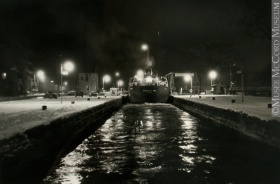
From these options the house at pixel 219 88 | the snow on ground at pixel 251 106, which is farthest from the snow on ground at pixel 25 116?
the house at pixel 219 88

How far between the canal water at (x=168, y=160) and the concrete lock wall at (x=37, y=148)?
678 mm

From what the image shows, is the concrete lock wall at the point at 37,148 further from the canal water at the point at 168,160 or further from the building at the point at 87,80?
the building at the point at 87,80

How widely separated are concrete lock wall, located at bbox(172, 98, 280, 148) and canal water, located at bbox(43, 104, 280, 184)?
0.48 m

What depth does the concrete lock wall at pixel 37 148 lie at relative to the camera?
31.9 feet

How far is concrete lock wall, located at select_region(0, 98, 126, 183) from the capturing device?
9730mm

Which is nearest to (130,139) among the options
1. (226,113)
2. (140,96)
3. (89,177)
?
(89,177)

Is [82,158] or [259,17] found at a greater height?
[259,17]

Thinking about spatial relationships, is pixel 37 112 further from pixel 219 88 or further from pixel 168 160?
pixel 219 88

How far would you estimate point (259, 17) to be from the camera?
39375mm

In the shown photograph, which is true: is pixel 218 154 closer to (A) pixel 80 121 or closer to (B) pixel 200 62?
(A) pixel 80 121

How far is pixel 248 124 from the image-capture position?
18969 millimetres

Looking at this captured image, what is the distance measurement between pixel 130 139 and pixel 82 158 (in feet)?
14.8

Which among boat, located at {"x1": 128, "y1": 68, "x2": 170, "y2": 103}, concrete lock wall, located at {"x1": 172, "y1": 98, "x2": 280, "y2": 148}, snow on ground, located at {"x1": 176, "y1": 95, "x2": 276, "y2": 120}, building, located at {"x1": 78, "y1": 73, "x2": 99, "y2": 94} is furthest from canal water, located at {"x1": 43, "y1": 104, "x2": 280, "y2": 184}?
building, located at {"x1": 78, "y1": 73, "x2": 99, "y2": 94}

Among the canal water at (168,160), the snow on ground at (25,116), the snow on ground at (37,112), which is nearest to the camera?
the canal water at (168,160)
